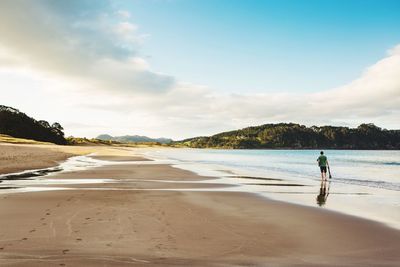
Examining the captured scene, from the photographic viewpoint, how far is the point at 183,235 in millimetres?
9312

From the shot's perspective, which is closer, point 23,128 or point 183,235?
point 183,235

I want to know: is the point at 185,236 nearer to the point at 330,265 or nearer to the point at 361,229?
the point at 330,265

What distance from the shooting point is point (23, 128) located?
166625 mm

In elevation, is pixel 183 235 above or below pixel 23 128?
below

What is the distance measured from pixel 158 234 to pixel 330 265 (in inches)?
171

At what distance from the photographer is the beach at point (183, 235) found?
24.0 feet

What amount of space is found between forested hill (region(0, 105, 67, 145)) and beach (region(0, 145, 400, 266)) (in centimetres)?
16585

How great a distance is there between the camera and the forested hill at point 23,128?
537 feet

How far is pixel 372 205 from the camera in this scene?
15.6 m

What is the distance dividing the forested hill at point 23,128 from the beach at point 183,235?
166 m

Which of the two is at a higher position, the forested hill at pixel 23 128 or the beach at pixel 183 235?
the forested hill at pixel 23 128

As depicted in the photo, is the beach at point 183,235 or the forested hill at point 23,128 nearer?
the beach at point 183,235

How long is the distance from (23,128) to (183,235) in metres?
178

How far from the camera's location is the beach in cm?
730
